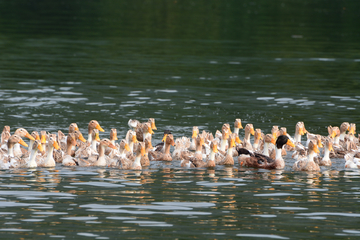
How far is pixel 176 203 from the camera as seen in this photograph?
49.7ft

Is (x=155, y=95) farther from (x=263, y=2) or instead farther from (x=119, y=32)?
(x=263, y=2)

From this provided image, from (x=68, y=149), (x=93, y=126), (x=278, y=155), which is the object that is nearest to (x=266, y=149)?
(x=278, y=155)

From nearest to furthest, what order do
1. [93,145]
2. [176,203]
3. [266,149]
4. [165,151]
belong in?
[176,203]
[165,151]
[93,145]
[266,149]

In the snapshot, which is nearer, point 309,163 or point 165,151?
point 309,163

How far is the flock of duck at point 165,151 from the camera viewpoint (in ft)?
62.2

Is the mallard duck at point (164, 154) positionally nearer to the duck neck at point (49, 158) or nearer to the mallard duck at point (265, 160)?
the mallard duck at point (265, 160)

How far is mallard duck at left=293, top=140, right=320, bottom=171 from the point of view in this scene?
61.8 ft

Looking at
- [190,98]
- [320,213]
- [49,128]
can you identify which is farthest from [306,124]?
[320,213]

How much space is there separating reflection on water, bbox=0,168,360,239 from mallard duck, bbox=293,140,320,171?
0.43 metres

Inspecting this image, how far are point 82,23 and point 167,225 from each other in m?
54.1

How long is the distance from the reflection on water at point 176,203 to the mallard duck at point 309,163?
0.43 m

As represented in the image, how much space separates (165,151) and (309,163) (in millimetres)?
4583

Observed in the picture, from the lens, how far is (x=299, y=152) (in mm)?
21203

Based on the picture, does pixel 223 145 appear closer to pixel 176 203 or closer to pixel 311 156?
pixel 311 156
